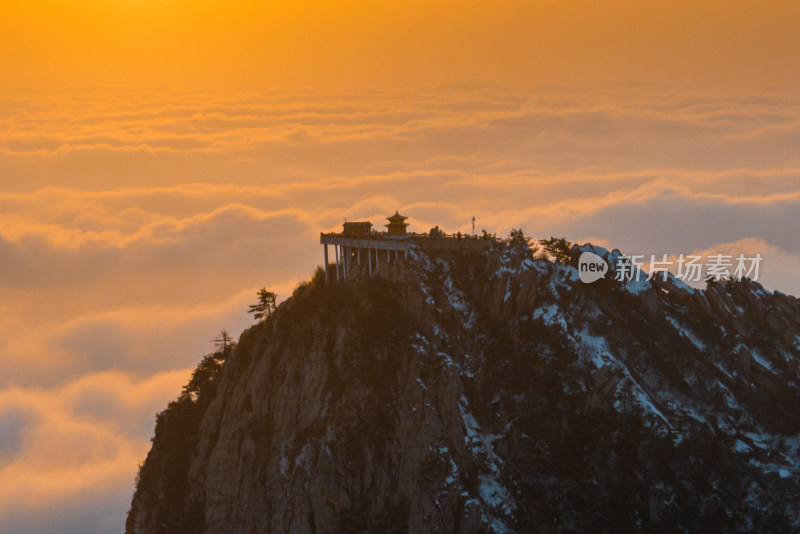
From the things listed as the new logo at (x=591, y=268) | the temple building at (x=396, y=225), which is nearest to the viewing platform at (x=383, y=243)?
the temple building at (x=396, y=225)

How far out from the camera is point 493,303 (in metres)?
122

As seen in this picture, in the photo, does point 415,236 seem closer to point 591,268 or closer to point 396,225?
point 396,225

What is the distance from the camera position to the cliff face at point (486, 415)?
11281 cm

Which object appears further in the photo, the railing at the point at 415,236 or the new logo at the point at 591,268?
the new logo at the point at 591,268

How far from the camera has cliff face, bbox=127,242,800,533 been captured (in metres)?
113

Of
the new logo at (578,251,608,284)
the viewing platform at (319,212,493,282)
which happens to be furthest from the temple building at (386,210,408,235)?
the new logo at (578,251,608,284)

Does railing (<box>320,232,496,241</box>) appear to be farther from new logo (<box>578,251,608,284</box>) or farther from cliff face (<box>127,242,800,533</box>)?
new logo (<box>578,251,608,284</box>)

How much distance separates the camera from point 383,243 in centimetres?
12625

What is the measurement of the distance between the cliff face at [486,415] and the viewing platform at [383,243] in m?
1.91

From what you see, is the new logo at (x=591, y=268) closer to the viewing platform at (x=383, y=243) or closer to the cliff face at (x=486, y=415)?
the cliff face at (x=486, y=415)

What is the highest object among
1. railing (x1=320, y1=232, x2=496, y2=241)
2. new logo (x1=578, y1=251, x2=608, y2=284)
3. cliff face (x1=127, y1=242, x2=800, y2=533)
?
railing (x1=320, y1=232, x2=496, y2=241)

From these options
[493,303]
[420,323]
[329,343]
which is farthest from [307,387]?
[493,303]

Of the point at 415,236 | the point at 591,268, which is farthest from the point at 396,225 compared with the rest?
the point at 591,268

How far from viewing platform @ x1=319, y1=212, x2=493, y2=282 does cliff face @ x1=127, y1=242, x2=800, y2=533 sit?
1.91 meters
